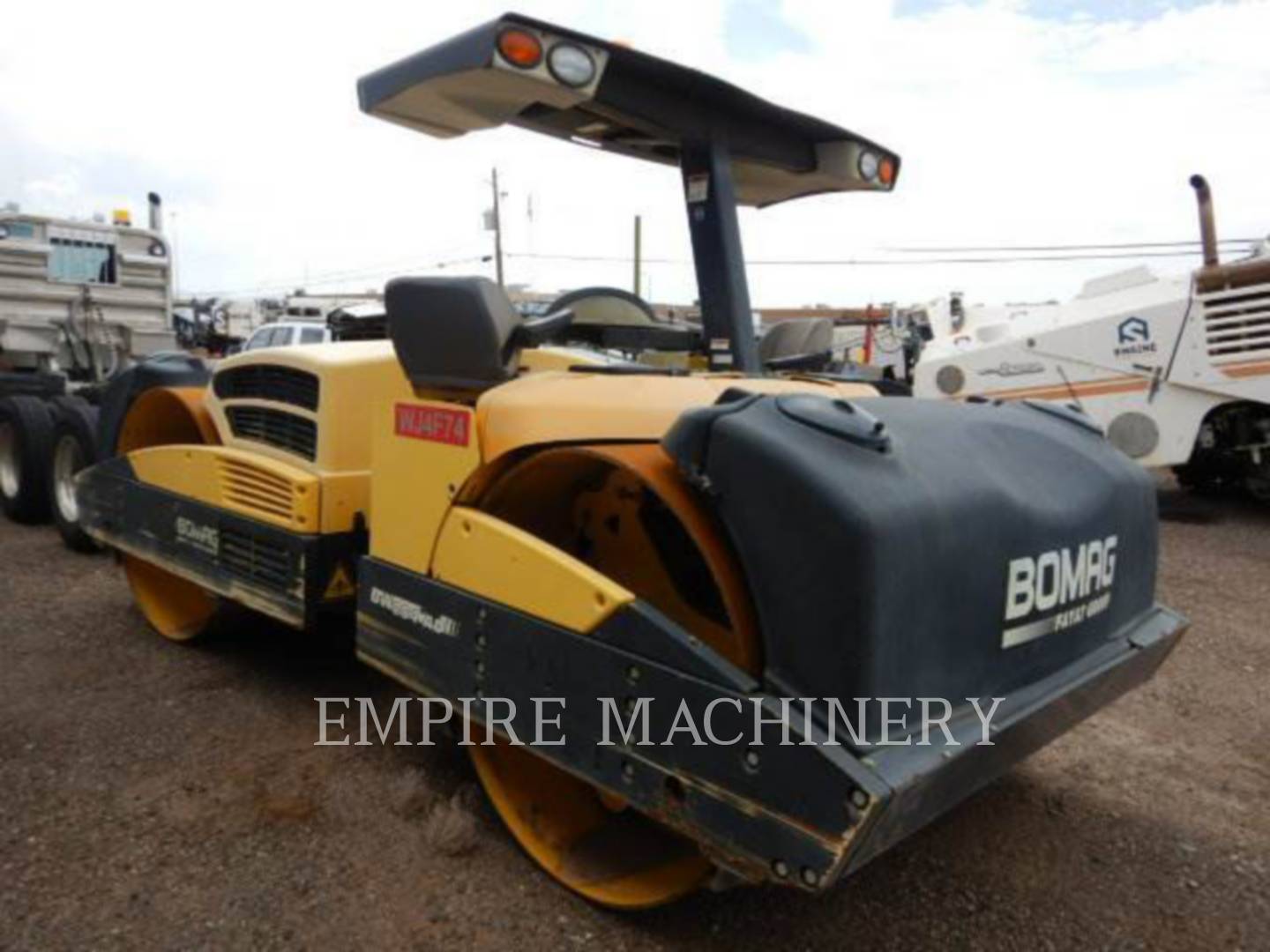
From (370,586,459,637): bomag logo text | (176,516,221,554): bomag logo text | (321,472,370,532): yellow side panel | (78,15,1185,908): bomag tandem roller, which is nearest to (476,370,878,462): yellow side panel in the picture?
(78,15,1185,908): bomag tandem roller

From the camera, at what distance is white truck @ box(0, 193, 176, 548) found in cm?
627

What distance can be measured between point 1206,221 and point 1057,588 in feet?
20.3

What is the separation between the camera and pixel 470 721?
8.15ft

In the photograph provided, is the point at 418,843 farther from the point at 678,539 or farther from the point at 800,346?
the point at 800,346

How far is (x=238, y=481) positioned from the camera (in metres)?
3.28

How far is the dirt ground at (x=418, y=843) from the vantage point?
2.23m

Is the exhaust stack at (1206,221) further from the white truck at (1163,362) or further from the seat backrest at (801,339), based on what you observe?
the seat backrest at (801,339)

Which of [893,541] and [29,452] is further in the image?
[29,452]

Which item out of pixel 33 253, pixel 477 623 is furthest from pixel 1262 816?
pixel 33 253

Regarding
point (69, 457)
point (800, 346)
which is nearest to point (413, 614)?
point (800, 346)

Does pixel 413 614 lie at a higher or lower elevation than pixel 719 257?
lower

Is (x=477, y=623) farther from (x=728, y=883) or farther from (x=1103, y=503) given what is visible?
(x=1103, y=503)

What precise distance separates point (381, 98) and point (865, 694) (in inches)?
79.8

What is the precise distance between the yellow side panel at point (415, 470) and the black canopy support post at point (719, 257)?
3.26 ft
